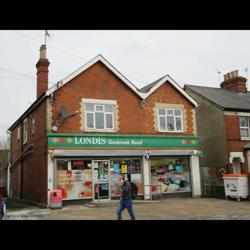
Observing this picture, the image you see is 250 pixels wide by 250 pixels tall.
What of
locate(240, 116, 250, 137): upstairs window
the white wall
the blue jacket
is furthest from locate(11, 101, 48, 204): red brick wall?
locate(240, 116, 250, 137): upstairs window

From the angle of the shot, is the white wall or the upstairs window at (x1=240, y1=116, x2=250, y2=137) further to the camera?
the upstairs window at (x1=240, y1=116, x2=250, y2=137)

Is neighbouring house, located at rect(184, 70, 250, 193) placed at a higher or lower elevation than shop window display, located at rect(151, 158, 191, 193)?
higher

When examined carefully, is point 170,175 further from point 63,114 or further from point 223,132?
point 63,114

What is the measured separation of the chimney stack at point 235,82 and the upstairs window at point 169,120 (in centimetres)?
879

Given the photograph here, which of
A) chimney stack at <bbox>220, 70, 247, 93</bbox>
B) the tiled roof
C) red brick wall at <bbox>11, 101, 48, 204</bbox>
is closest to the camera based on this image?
red brick wall at <bbox>11, 101, 48, 204</bbox>

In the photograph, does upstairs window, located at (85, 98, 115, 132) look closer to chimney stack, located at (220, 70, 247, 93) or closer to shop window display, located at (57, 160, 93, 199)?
shop window display, located at (57, 160, 93, 199)

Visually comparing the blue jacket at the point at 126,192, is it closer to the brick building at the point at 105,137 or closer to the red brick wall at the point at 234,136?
the brick building at the point at 105,137

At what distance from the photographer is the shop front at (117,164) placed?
17828mm

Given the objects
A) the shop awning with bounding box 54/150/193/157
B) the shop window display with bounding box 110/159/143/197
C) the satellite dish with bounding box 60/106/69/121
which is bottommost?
the shop window display with bounding box 110/159/143/197

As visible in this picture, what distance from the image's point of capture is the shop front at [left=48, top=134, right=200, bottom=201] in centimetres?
1783

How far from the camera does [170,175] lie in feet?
69.2

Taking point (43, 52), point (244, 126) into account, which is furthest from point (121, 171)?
point (244, 126)
